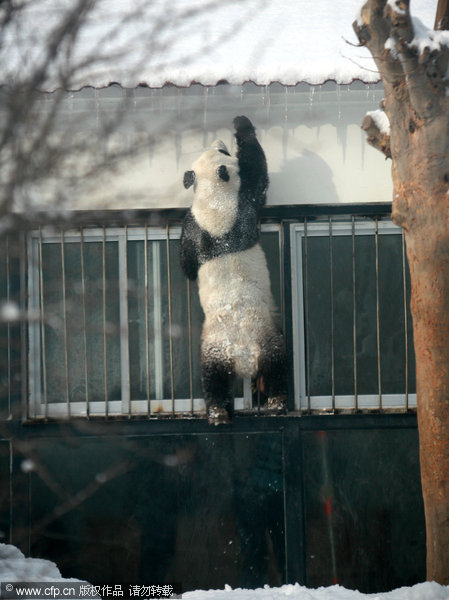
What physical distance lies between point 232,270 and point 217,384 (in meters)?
0.72

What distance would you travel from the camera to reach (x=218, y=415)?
3.99m

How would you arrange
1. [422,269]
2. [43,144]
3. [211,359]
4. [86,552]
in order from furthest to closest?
1. [86,552]
2. [211,359]
3. [422,269]
4. [43,144]

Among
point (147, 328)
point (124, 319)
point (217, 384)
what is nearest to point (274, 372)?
point (217, 384)

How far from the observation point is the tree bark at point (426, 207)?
287 cm

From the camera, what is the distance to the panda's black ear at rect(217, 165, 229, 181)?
382 centimetres

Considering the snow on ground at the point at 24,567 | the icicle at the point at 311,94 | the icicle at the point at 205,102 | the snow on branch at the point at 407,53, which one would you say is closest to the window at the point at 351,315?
the icicle at the point at 311,94

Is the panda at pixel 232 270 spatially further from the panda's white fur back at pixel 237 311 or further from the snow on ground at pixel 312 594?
the snow on ground at pixel 312 594

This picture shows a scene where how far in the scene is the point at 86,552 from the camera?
4219 millimetres

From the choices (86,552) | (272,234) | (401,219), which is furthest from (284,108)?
(86,552)

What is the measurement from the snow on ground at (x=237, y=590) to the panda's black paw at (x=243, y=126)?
8.87 ft

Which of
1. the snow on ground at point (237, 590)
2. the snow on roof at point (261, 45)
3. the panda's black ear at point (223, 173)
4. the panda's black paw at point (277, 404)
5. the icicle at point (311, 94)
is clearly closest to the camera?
the snow on ground at point (237, 590)

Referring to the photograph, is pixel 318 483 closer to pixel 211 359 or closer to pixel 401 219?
pixel 211 359

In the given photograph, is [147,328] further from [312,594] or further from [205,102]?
[312,594]

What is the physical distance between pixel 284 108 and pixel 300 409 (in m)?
2.04
